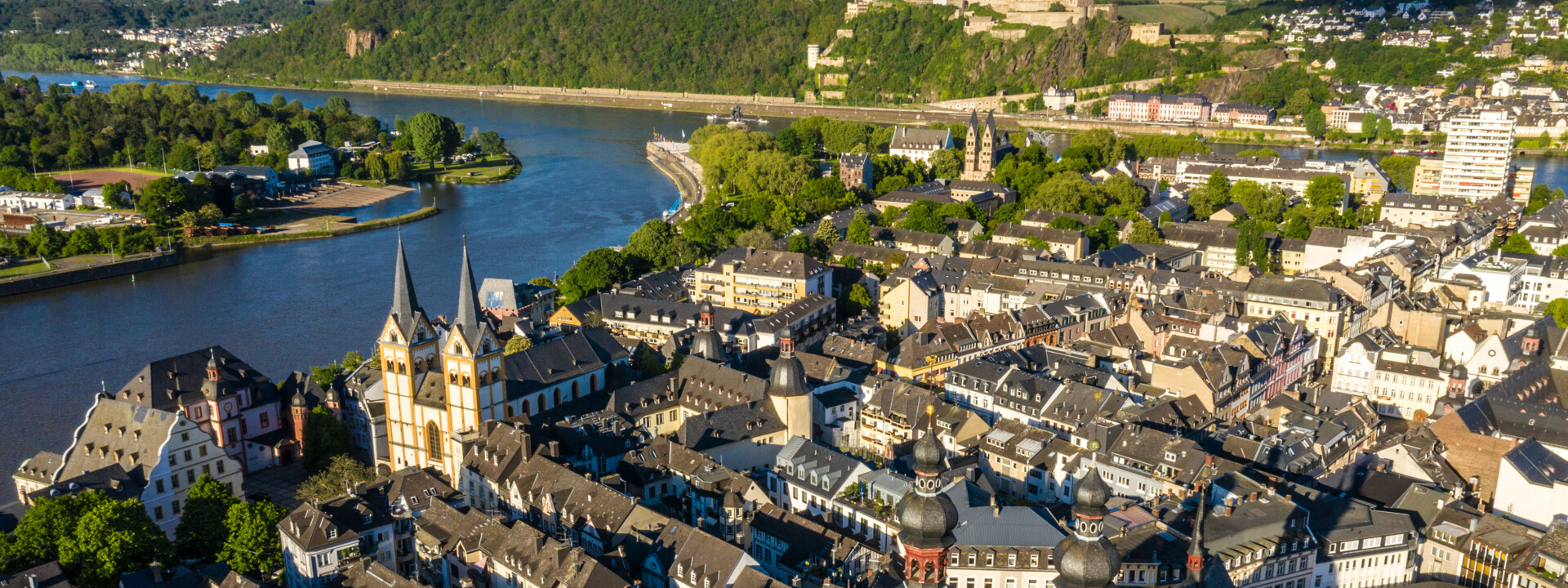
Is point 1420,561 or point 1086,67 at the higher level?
point 1086,67

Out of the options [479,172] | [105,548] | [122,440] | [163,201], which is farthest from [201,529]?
[479,172]

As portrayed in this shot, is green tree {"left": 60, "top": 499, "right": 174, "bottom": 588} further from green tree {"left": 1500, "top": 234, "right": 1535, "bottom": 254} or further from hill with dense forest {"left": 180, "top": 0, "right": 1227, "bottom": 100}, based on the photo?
hill with dense forest {"left": 180, "top": 0, "right": 1227, "bottom": 100}

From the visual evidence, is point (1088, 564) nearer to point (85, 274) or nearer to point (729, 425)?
point (729, 425)

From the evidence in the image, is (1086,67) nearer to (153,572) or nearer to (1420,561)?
(1420,561)

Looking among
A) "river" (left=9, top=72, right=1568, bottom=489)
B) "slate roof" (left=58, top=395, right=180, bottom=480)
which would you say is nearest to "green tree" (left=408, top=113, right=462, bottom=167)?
"river" (left=9, top=72, right=1568, bottom=489)

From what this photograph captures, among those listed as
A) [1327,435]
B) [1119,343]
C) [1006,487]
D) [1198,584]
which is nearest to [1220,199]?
[1119,343]

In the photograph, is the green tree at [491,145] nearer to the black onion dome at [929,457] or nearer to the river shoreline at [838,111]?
the river shoreline at [838,111]
